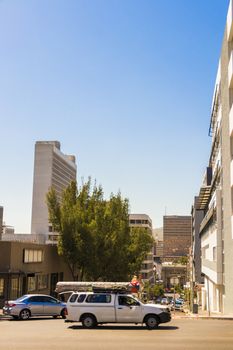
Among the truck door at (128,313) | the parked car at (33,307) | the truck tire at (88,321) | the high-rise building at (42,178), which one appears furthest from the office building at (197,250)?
the high-rise building at (42,178)

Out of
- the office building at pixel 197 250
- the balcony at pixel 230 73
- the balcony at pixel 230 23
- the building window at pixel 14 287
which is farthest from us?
the office building at pixel 197 250

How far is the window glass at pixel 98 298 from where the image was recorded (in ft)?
74.8

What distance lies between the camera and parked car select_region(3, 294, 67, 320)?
28000 mm

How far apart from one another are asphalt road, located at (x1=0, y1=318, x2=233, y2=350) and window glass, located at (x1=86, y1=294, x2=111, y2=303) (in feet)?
4.14

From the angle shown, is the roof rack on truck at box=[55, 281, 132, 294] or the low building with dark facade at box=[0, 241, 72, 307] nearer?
the roof rack on truck at box=[55, 281, 132, 294]

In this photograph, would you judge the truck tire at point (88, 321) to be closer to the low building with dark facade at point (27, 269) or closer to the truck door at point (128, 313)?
the truck door at point (128, 313)

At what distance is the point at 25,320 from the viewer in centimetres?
2775

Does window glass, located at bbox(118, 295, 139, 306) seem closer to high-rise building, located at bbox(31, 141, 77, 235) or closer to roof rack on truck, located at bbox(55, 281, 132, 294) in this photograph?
roof rack on truck, located at bbox(55, 281, 132, 294)

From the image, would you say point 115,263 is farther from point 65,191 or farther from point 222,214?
point 222,214

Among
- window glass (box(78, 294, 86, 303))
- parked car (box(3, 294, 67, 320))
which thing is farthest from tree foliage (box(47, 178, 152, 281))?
window glass (box(78, 294, 86, 303))

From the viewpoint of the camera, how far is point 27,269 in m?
41.3

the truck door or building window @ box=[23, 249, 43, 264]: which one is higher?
building window @ box=[23, 249, 43, 264]

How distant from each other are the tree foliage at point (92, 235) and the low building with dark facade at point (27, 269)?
160 centimetres

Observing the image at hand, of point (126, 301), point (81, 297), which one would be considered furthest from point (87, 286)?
point (126, 301)
